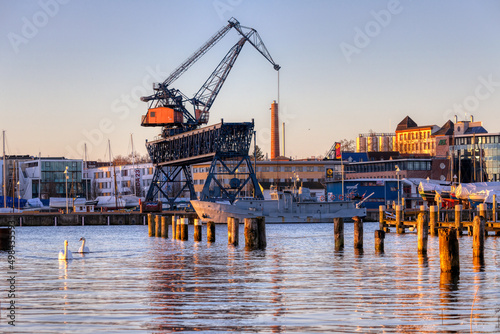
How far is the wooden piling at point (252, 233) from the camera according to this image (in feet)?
142

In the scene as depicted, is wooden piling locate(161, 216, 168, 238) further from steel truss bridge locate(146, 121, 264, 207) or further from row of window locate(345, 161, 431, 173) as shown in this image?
row of window locate(345, 161, 431, 173)

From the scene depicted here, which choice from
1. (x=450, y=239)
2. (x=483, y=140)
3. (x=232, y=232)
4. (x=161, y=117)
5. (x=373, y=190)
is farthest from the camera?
(x=483, y=140)

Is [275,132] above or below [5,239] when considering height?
above

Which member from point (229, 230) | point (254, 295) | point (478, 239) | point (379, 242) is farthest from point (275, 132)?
point (254, 295)

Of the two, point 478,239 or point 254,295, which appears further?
point 478,239

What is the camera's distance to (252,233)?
43.4m

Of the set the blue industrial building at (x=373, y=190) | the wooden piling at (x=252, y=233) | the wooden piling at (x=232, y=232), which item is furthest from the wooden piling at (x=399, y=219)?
the blue industrial building at (x=373, y=190)

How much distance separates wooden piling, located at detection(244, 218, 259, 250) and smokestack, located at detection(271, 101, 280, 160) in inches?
4922

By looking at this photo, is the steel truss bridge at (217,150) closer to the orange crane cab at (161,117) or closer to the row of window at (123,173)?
the orange crane cab at (161,117)

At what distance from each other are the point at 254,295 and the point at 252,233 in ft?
66.2

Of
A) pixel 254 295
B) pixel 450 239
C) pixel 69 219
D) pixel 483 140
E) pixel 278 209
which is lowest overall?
pixel 69 219

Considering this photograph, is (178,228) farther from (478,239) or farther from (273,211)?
(273,211)

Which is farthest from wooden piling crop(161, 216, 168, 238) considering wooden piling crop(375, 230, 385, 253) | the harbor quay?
the harbor quay

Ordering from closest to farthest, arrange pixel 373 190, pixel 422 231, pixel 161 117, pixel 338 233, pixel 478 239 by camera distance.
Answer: pixel 478 239
pixel 422 231
pixel 338 233
pixel 161 117
pixel 373 190
